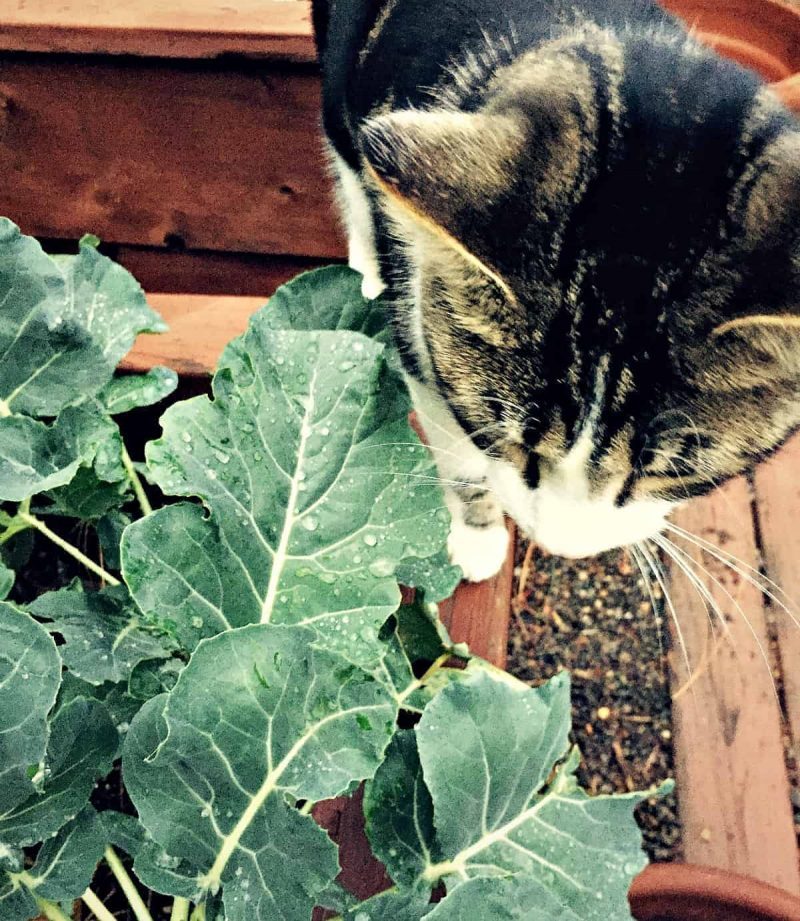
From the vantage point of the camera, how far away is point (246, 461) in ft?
1.72

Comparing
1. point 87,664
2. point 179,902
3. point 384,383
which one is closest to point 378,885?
point 179,902

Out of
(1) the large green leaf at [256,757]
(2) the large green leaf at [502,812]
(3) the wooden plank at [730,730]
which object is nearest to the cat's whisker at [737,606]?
(3) the wooden plank at [730,730]

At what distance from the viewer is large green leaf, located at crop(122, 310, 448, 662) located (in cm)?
51

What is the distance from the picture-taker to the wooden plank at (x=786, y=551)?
946 millimetres

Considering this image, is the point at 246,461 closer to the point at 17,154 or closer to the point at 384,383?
the point at 384,383

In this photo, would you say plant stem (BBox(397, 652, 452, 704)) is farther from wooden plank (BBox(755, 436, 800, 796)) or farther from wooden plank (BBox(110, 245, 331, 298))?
wooden plank (BBox(110, 245, 331, 298))

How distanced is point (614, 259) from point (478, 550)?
457mm

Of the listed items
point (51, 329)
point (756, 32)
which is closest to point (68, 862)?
point (51, 329)

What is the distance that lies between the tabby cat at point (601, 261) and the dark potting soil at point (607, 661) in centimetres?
26

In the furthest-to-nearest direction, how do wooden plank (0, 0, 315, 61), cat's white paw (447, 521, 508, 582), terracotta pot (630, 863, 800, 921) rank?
1. wooden plank (0, 0, 315, 61)
2. cat's white paw (447, 521, 508, 582)
3. terracotta pot (630, 863, 800, 921)

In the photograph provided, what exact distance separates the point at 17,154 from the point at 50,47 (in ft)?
0.83

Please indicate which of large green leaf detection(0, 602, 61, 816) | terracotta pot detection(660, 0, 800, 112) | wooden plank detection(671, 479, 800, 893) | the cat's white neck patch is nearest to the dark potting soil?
wooden plank detection(671, 479, 800, 893)

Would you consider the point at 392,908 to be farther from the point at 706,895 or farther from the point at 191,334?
the point at 191,334

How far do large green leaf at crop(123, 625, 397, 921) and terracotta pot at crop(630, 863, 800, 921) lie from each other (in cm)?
38
